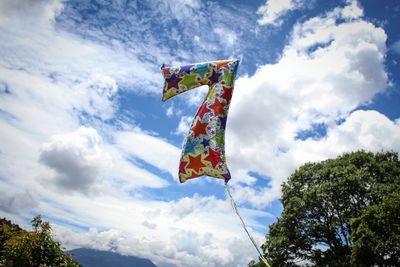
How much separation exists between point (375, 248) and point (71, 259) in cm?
1902

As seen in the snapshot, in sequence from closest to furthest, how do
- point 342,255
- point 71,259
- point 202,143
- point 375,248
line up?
point 202,143 < point 71,259 < point 375,248 < point 342,255

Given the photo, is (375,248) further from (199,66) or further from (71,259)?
(199,66)

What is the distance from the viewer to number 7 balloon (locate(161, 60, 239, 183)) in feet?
20.0

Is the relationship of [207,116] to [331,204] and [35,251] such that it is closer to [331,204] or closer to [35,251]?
[35,251]

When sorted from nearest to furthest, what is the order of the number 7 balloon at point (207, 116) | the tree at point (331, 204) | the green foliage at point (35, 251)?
the number 7 balloon at point (207, 116), the green foliage at point (35, 251), the tree at point (331, 204)

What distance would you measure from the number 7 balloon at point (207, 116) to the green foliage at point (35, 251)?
8.15 metres

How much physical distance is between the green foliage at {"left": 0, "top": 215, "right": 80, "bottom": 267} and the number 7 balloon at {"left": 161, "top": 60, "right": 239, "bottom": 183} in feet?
26.7

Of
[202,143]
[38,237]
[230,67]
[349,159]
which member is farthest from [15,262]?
[349,159]

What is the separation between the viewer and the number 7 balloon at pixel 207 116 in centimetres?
610

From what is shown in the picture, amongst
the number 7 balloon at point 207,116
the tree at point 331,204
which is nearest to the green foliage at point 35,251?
the number 7 balloon at point 207,116

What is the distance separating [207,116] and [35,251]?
29.5ft

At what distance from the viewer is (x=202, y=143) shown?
20.2ft

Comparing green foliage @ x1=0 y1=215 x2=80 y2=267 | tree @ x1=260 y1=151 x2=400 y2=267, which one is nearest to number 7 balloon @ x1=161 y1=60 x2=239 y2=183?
green foliage @ x1=0 y1=215 x2=80 y2=267

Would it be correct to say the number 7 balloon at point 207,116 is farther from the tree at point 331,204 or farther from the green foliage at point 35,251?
the tree at point 331,204
